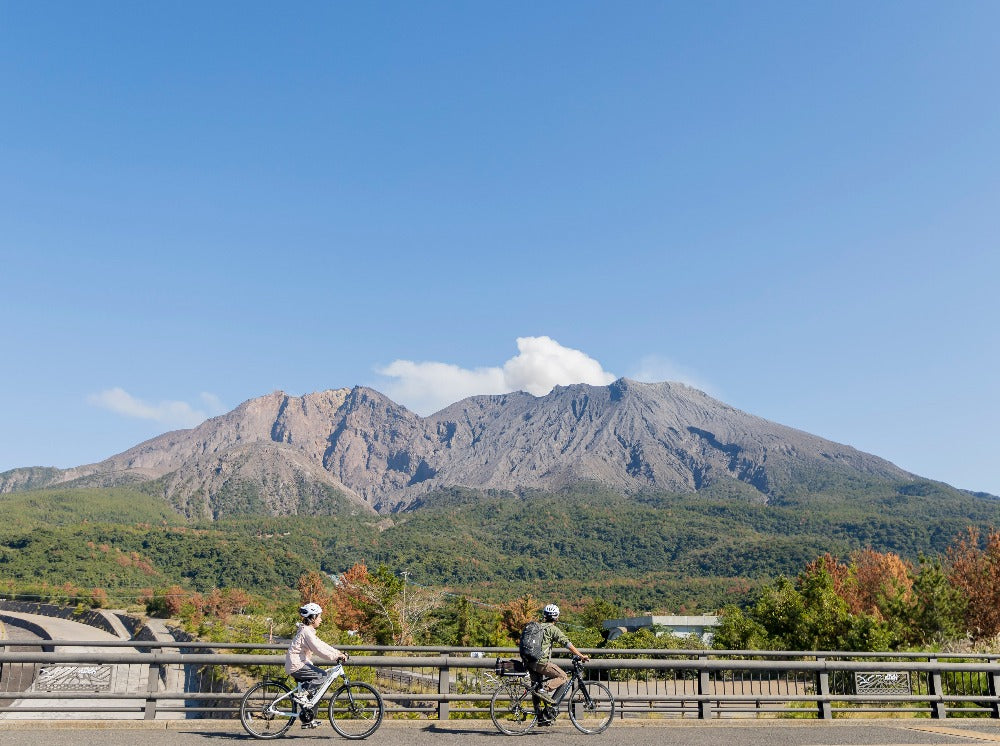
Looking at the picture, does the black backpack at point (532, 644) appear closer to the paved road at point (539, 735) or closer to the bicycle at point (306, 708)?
the paved road at point (539, 735)

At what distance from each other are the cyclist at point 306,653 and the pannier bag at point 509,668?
2614mm

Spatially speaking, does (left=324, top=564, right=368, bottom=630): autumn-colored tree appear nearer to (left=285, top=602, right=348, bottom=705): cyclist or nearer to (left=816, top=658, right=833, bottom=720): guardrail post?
(left=816, top=658, right=833, bottom=720): guardrail post

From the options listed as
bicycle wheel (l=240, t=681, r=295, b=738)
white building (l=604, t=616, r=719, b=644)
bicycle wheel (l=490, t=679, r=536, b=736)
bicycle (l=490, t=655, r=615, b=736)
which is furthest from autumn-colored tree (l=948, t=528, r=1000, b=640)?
bicycle wheel (l=240, t=681, r=295, b=738)

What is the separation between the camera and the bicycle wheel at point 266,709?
1146cm

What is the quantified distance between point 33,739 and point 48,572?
170333mm

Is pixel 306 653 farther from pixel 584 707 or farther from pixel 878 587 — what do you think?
pixel 878 587

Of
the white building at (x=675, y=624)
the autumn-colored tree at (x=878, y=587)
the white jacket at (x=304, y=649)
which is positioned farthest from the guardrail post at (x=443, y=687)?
the white building at (x=675, y=624)

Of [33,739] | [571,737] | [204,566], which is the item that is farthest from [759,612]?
[204,566]

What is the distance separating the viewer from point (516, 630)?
80.2 metres

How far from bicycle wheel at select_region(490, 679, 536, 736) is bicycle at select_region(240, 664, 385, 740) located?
1906 mm

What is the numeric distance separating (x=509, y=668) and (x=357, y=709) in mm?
2493

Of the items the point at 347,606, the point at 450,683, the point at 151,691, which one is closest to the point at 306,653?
the point at 450,683

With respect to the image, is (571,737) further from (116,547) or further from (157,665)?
(116,547)

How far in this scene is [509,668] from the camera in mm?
12688
